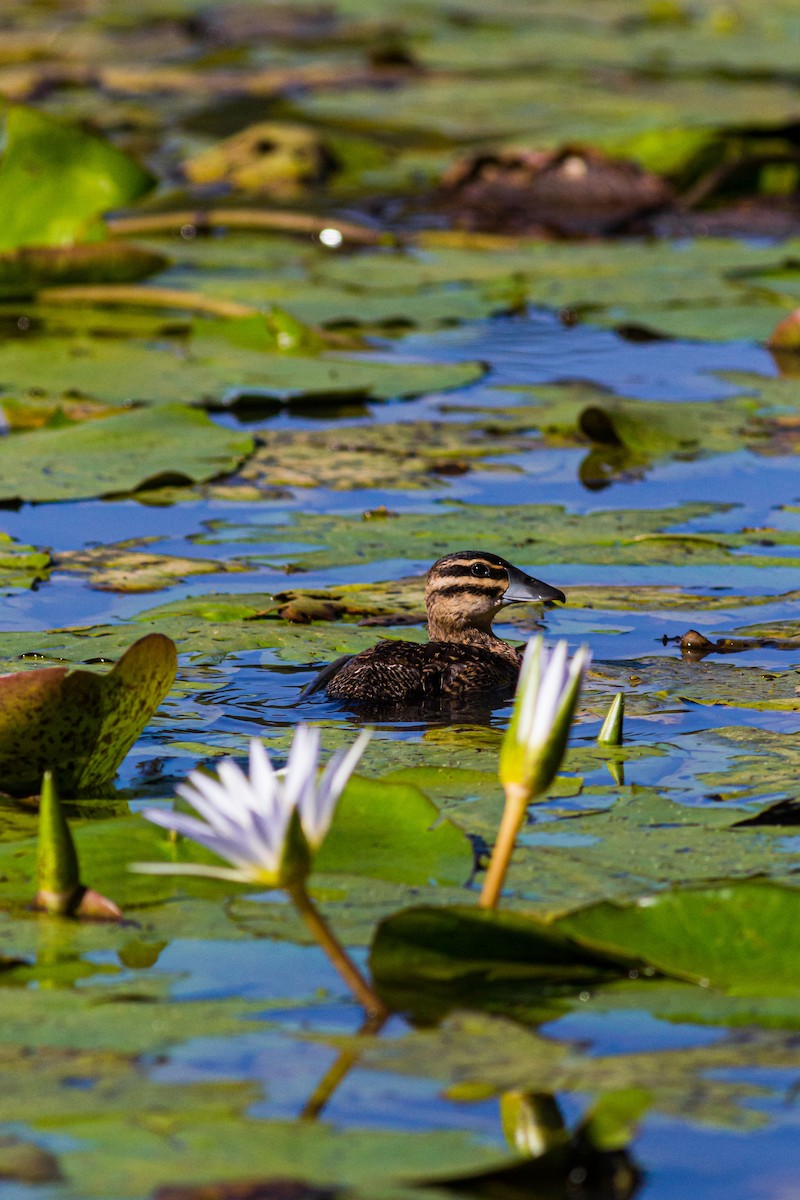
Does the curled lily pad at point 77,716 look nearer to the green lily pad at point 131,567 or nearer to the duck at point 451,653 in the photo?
the duck at point 451,653

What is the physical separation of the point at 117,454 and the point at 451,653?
7.35 ft

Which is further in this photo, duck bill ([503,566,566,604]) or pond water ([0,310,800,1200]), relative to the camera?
duck bill ([503,566,566,604])

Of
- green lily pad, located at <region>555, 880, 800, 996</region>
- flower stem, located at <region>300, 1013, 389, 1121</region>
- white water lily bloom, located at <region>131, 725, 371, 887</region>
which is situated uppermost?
white water lily bloom, located at <region>131, 725, 371, 887</region>

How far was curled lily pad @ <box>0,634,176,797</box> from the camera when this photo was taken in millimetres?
4145

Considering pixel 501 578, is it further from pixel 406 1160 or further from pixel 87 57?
pixel 87 57

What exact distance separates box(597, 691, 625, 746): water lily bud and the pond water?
2.3 inches

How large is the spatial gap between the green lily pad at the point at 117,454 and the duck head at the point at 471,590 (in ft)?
4.97

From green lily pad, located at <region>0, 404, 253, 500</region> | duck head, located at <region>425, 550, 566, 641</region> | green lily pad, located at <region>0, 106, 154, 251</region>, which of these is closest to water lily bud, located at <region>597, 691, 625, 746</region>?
duck head, located at <region>425, 550, 566, 641</region>

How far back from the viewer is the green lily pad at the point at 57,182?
32.0 feet

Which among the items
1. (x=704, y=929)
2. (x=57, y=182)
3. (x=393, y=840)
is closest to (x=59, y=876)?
(x=393, y=840)

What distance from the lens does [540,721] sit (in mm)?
2939

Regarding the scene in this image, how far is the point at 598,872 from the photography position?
12.3 ft

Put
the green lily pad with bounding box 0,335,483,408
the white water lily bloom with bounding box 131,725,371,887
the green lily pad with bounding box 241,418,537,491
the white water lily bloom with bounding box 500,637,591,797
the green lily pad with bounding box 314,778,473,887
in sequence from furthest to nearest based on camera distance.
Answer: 1. the green lily pad with bounding box 0,335,483,408
2. the green lily pad with bounding box 241,418,537,491
3. the green lily pad with bounding box 314,778,473,887
4. the white water lily bloom with bounding box 500,637,591,797
5. the white water lily bloom with bounding box 131,725,371,887

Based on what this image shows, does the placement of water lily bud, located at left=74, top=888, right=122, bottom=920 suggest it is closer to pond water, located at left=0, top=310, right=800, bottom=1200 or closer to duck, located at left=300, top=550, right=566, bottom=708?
pond water, located at left=0, top=310, right=800, bottom=1200
